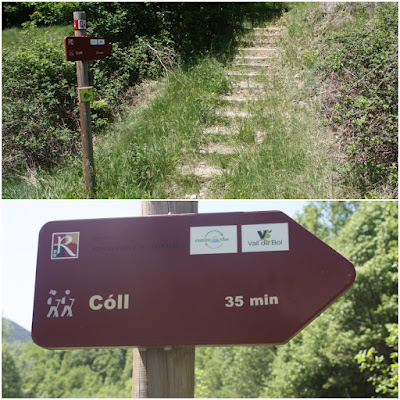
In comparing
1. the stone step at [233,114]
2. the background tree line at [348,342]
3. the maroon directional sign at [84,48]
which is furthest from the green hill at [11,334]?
the maroon directional sign at [84,48]

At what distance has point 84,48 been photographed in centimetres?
435

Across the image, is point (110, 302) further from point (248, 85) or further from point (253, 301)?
point (248, 85)

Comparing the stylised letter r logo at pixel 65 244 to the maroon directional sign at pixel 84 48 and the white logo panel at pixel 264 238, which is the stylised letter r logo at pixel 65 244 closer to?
the white logo panel at pixel 264 238

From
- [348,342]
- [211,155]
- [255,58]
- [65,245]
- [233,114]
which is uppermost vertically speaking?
[255,58]

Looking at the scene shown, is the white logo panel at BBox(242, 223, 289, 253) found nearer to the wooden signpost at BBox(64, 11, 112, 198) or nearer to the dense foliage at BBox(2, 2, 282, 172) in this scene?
the wooden signpost at BBox(64, 11, 112, 198)

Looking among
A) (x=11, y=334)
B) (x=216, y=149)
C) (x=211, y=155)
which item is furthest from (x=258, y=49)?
(x=11, y=334)

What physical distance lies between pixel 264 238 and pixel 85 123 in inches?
146

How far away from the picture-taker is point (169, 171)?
579 centimetres

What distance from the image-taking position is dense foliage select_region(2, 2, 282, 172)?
7.14m

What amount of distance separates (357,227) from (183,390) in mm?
11453

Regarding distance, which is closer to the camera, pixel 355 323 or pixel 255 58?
pixel 255 58

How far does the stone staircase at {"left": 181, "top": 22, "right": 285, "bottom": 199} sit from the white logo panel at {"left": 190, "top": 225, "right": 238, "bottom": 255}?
12.2 ft

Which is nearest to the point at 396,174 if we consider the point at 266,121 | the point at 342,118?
the point at 342,118

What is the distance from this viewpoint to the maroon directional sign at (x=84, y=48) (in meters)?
4.30
